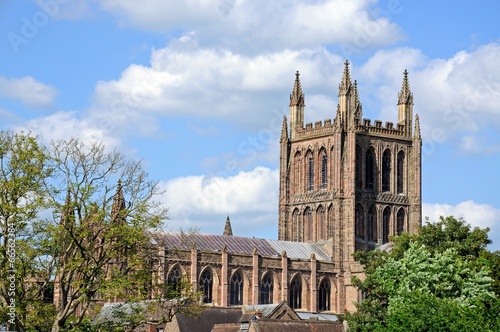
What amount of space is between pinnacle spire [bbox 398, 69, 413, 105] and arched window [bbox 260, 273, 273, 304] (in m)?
28.5

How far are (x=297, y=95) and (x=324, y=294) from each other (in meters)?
25.0

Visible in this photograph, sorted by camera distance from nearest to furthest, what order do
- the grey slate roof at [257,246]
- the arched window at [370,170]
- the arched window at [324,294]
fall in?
1. the grey slate roof at [257,246]
2. the arched window at [324,294]
3. the arched window at [370,170]

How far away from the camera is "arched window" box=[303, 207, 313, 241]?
13050 cm

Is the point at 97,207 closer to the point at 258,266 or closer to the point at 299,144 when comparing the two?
the point at 258,266

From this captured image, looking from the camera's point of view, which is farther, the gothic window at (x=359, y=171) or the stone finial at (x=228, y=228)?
the stone finial at (x=228, y=228)

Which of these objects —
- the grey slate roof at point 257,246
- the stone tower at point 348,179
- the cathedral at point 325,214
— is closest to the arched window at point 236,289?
the cathedral at point 325,214

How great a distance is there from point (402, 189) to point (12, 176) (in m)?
83.3

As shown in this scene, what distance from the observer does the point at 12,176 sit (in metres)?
54.1

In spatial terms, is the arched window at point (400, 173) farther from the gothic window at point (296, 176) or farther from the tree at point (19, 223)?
the tree at point (19, 223)

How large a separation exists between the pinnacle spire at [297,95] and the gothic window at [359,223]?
1552 centimetres

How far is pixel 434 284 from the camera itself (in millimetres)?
75750

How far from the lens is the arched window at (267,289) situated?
393ft

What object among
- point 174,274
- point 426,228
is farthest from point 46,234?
point 174,274

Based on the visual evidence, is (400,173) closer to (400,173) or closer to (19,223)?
(400,173)
